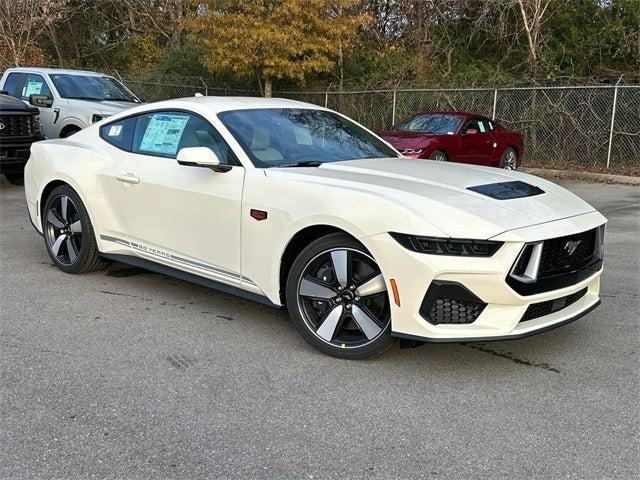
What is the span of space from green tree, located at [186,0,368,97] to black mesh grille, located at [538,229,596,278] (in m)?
14.4

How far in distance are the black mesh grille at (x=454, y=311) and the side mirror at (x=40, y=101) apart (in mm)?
9878

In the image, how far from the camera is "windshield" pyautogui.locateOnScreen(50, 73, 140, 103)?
448 inches

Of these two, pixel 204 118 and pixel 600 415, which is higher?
pixel 204 118

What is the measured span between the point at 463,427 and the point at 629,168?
14195 mm

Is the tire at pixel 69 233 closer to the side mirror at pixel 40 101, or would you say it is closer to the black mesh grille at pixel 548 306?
the black mesh grille at pixel 548 306

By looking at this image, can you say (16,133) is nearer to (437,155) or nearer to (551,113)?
(437,155)

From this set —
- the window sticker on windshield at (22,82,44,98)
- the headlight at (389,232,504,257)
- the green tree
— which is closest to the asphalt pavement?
the headlight at (389,232,504,257)

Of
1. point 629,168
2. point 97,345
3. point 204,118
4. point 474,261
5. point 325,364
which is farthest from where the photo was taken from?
point 629,168

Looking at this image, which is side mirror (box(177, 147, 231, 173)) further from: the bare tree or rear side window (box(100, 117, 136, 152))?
the bare tree

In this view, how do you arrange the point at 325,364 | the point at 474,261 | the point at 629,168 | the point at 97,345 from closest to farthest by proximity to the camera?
the point at 474,261, the point at 325,364, the point at 97,345, the point at 629,168

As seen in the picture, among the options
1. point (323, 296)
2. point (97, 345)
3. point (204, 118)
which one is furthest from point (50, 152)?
point (323, 296)

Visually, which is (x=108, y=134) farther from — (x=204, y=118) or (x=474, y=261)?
(x=474, y=261)

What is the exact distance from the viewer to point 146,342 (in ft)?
13.3

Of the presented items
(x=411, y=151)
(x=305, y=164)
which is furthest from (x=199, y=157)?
(x=411, y=151)
